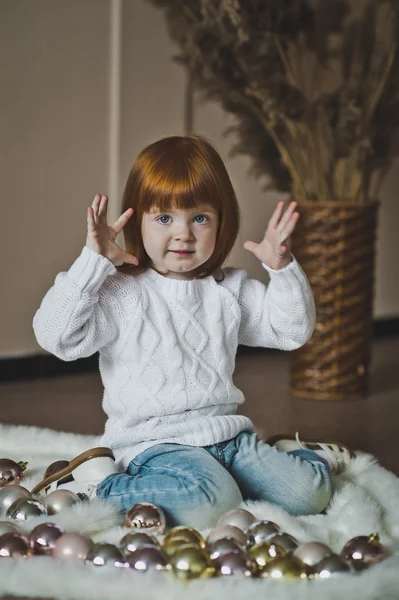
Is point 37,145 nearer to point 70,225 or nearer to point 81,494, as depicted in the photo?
point 70,225

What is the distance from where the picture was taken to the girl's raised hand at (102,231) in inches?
49.9

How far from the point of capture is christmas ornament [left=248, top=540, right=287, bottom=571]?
1029 mm

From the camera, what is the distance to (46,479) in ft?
4.34

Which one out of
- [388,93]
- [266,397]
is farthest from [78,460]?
[388,93]

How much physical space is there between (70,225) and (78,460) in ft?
3.90

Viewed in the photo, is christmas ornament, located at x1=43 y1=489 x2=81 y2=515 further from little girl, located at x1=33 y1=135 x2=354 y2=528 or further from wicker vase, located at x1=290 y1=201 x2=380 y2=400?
wicker vase, located at x1=290 y1=201 x2=380 y2=400

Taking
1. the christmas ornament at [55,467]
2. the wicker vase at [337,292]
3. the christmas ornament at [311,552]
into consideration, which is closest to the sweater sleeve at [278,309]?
the christmas ornament at [55,467]

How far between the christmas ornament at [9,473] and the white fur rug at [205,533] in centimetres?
2

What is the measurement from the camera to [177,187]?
4.28 feet

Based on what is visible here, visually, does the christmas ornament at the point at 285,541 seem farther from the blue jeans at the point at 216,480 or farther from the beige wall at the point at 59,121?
the beige wall at the point at 59,121

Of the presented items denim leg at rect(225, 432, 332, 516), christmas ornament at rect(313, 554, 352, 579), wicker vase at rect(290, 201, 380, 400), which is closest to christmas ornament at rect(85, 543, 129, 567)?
christmas ornament at rect(313, 554, 352, 579)

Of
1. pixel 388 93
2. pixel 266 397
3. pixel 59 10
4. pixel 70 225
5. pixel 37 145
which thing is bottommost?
pixel 266 397

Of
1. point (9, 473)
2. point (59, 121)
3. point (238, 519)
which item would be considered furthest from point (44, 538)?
point (59, 121)

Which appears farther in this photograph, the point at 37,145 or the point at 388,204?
the point at 388,204
